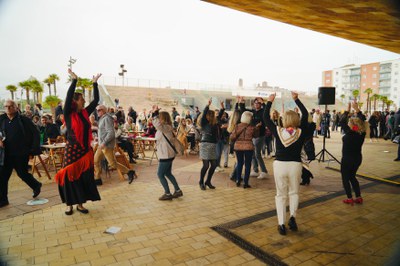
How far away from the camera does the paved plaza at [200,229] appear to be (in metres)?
3.25

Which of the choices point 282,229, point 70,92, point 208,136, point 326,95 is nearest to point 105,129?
point 70,92

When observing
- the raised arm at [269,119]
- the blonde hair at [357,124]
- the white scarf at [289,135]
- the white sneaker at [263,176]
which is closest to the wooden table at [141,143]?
the white sneaker at [263,176]

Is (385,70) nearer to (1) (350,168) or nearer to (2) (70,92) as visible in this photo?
(1) (350,168)

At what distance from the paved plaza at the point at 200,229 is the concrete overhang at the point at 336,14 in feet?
10.9

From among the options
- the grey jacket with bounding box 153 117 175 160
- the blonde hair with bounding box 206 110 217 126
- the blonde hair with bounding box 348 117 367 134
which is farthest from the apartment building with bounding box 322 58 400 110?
the grey jacket with bounding box 153 117 175 160

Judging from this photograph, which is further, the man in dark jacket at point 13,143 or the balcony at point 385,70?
the balcony at point 385,70

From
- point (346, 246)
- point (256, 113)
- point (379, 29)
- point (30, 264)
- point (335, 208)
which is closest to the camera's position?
point (30, 264)

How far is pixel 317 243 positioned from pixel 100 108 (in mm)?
4880

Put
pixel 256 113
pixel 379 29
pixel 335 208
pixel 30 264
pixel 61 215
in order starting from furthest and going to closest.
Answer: pixel 256 113 < pixel 379 29 < pixel 335 208 < pixel 61 215 < pixel 30 264

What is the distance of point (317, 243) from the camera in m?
3.61

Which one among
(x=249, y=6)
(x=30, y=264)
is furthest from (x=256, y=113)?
(x=30, y=264)

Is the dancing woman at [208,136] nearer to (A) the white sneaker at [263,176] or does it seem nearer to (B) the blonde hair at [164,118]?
(B) the blonde hair at [164,118]

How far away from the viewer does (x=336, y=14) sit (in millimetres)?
5031

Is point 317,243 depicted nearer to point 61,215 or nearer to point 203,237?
point 203,237
